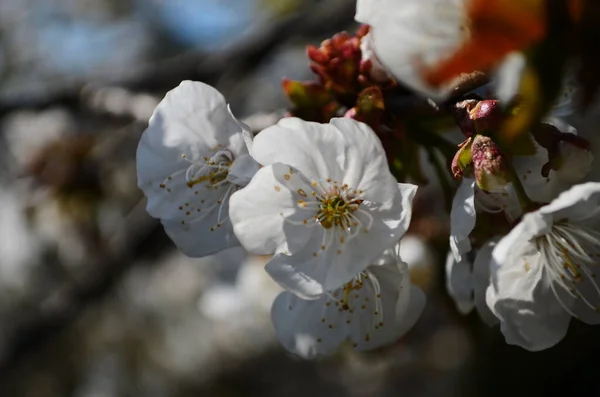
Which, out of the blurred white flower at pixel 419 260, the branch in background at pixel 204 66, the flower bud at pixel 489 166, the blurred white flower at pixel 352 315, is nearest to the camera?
the flower bud at pixel 489 166

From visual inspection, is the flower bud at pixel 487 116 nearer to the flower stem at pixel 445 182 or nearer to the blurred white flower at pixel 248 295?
the flower stem at pixel 445 182

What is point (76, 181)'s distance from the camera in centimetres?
240

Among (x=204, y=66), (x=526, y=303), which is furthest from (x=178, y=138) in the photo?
(x=204, y=66)

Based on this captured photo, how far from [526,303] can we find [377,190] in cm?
26

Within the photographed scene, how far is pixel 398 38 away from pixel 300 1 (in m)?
2.27

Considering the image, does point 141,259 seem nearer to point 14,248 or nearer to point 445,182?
point 445,182

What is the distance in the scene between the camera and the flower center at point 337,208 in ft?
3.14

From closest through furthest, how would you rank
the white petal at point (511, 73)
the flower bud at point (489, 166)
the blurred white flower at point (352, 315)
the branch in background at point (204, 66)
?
the white petal at point (511, 73)
the flower bud at point (489, 166)
the blurred white flower at point (352, 315)
the branch in background at point (204, 66)

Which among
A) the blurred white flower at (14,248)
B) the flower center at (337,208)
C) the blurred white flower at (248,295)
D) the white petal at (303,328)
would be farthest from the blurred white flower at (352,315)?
the blurred white flower at (14,248)

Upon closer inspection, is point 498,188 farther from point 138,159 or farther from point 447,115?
point 138,159

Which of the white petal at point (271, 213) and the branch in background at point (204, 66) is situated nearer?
the white petal at point (271, 213)

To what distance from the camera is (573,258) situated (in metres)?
0.98

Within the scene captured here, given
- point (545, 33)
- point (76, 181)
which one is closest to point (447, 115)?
point (545, 33)

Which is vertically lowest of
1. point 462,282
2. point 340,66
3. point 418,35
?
point 462,282
